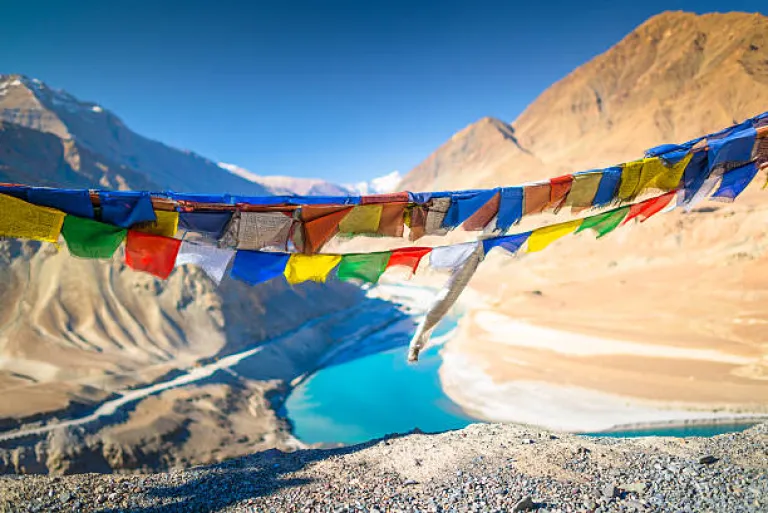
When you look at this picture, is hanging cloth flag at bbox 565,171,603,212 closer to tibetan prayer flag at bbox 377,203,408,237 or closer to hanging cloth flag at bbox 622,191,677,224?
hanging cloth flag at bbox 622,191,677,224

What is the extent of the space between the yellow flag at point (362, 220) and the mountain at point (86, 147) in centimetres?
384

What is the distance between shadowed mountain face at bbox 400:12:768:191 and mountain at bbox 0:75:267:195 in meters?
64.9

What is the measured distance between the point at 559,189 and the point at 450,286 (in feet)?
7.50

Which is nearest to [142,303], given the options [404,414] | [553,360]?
[404,414]

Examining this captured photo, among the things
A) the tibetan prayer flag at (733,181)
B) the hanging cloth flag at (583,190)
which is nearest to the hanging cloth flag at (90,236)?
the hanging cloth flag at (583,190)

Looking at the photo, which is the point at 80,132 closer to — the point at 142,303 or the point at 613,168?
the point at 142,303

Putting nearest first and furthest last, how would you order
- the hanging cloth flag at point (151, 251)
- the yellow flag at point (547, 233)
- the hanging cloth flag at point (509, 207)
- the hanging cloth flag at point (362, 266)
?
the hanging cloth flag at point (151, 251) < the hanging cloth flag at point (362, 266) < the hanging cloth flag at point (509, 207) < the yellow flag at point (547, 233)

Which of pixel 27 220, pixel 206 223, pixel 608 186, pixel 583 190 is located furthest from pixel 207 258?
pixel 608 186

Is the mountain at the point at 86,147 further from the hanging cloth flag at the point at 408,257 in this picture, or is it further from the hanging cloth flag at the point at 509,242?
the hanging cloth flag at the point at 509,242

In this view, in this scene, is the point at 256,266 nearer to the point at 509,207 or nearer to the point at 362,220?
the point at 362,220

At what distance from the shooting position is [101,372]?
71.5ft

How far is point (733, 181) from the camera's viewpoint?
6.52 m

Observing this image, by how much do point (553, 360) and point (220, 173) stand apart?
140336 mm

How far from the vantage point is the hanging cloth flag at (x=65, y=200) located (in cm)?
421
